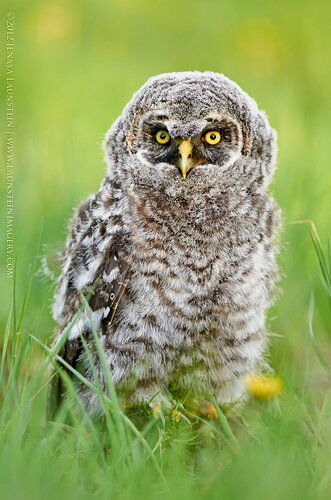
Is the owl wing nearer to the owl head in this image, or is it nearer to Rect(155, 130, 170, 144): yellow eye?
the owl head

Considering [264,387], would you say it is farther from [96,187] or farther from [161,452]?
[96,187]

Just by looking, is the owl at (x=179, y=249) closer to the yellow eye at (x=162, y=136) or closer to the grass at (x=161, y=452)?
the yellow eye at (x=162, y=136)

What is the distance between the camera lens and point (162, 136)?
392 cm

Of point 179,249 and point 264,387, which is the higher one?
point 179,249

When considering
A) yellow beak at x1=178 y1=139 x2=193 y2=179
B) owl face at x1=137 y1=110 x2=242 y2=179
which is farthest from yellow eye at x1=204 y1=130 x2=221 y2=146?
yellow beak at x1=178 y1=139 x2=193 y2=179

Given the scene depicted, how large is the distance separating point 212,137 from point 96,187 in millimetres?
2570

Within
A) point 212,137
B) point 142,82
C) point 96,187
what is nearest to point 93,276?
point 212,137

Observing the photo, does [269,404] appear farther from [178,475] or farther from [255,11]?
[255,11]

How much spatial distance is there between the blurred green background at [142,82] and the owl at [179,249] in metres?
0.32

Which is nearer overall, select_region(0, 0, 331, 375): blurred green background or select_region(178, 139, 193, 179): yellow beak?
select_region(178, 139, 193, 179): yellow beak

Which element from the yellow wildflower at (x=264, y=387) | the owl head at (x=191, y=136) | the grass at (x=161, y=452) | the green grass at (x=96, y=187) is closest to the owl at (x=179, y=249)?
the owl head at (x=191, y=136)

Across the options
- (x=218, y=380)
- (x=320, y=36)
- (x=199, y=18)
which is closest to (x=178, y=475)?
(x=218, y=380)

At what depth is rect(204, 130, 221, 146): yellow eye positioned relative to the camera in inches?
153

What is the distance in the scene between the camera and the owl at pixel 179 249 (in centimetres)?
395
